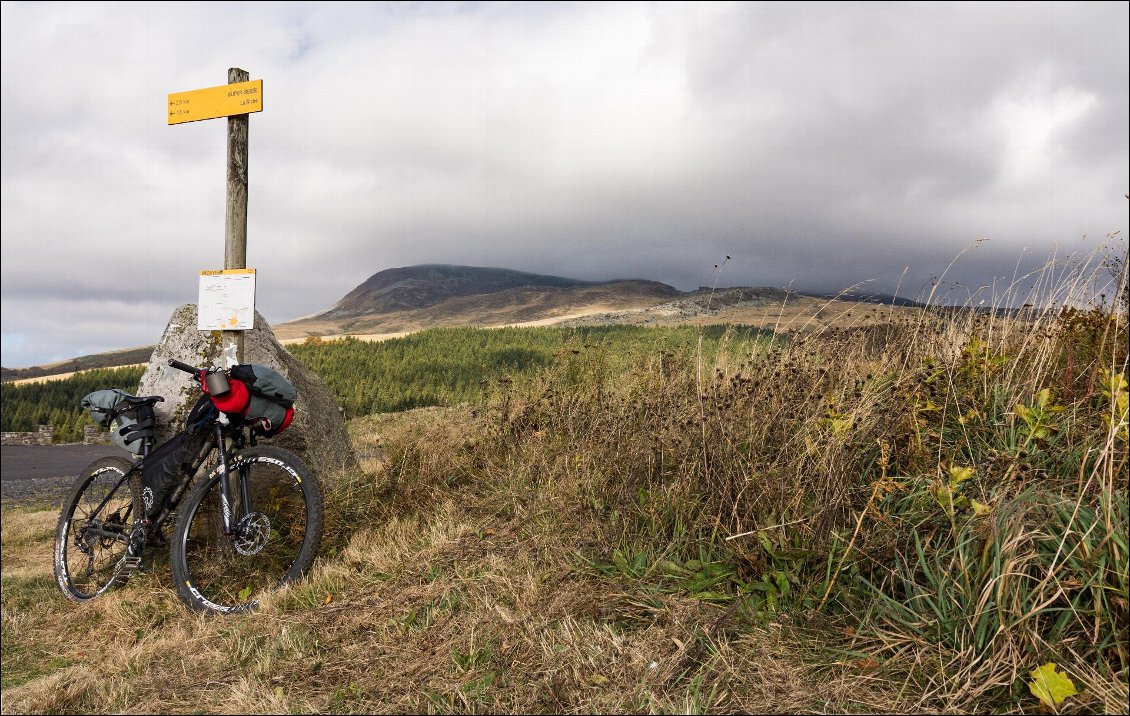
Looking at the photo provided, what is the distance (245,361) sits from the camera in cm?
632

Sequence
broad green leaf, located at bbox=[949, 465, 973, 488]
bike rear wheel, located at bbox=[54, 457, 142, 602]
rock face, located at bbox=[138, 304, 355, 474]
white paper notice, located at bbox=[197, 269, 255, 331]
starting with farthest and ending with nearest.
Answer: rock face, located at bbox=[138, 304, 355, 474]
bike rear wheel, located at bbox=[54, 457, 142, 602]
white paper notice, located at bbox=[197, 269, 255, 331]
broad green leaf, located at bbox=[949, 465, 973, 488]

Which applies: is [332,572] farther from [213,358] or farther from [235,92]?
[235,92]

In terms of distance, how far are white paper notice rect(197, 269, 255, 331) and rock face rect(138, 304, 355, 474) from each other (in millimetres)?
725

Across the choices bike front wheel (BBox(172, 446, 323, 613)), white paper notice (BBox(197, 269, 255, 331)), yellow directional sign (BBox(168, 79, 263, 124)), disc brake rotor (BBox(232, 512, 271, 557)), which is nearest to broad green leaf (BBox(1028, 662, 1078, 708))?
bike front wheel (BBox(172, 446, 323, 613))

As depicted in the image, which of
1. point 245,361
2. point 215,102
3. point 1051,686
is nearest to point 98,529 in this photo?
point 245,361

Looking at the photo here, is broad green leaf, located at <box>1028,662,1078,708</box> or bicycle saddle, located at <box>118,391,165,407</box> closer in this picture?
broad green leaf, located at <box>1028,662,1078,708</box>

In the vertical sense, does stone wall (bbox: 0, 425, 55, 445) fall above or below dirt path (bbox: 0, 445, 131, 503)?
below

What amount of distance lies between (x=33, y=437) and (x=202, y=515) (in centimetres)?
2198

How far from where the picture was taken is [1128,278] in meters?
4.00

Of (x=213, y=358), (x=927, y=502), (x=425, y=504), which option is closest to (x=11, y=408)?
(x=213, y=358)

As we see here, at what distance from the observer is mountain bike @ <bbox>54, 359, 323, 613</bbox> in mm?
4656

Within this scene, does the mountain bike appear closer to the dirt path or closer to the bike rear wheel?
the bike rear wheel

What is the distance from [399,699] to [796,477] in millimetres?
2249

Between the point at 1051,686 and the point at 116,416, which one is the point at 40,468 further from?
the point at 1051,686
